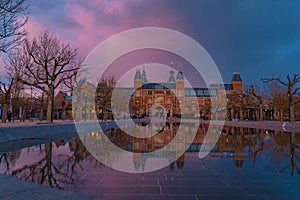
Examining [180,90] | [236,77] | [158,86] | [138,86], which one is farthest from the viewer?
[158,86]

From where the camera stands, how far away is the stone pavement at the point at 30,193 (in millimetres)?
4250

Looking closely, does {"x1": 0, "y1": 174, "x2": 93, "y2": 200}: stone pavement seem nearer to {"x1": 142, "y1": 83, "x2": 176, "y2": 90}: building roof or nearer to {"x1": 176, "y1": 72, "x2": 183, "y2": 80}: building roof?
{"x1": 142, "y1": 83, "x2": 176, "y2": 90}: building roof

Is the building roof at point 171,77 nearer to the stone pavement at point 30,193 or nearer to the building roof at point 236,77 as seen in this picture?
the building roof at point 236,77

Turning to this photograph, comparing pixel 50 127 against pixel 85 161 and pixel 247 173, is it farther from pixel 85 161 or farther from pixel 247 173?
pixel 247 173

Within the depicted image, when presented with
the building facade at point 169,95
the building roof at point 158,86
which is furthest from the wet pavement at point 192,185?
the building roof at point 158,86

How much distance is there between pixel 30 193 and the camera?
4.42 m

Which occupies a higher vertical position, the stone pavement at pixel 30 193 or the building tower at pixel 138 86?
the building tower at pixel 138 86

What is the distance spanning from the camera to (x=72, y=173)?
6.25 m

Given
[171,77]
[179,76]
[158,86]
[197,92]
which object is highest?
[171,77]

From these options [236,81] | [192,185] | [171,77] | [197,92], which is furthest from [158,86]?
[192,185]

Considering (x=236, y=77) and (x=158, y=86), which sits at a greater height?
(x=236, y=77)

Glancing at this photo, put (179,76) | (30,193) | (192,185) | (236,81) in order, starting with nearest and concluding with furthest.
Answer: (30,193) < (192,185) < (236,81) < (179,76)

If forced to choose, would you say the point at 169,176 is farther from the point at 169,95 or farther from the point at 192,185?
the point at 169,95

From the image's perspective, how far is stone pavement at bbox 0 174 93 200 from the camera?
425cm
